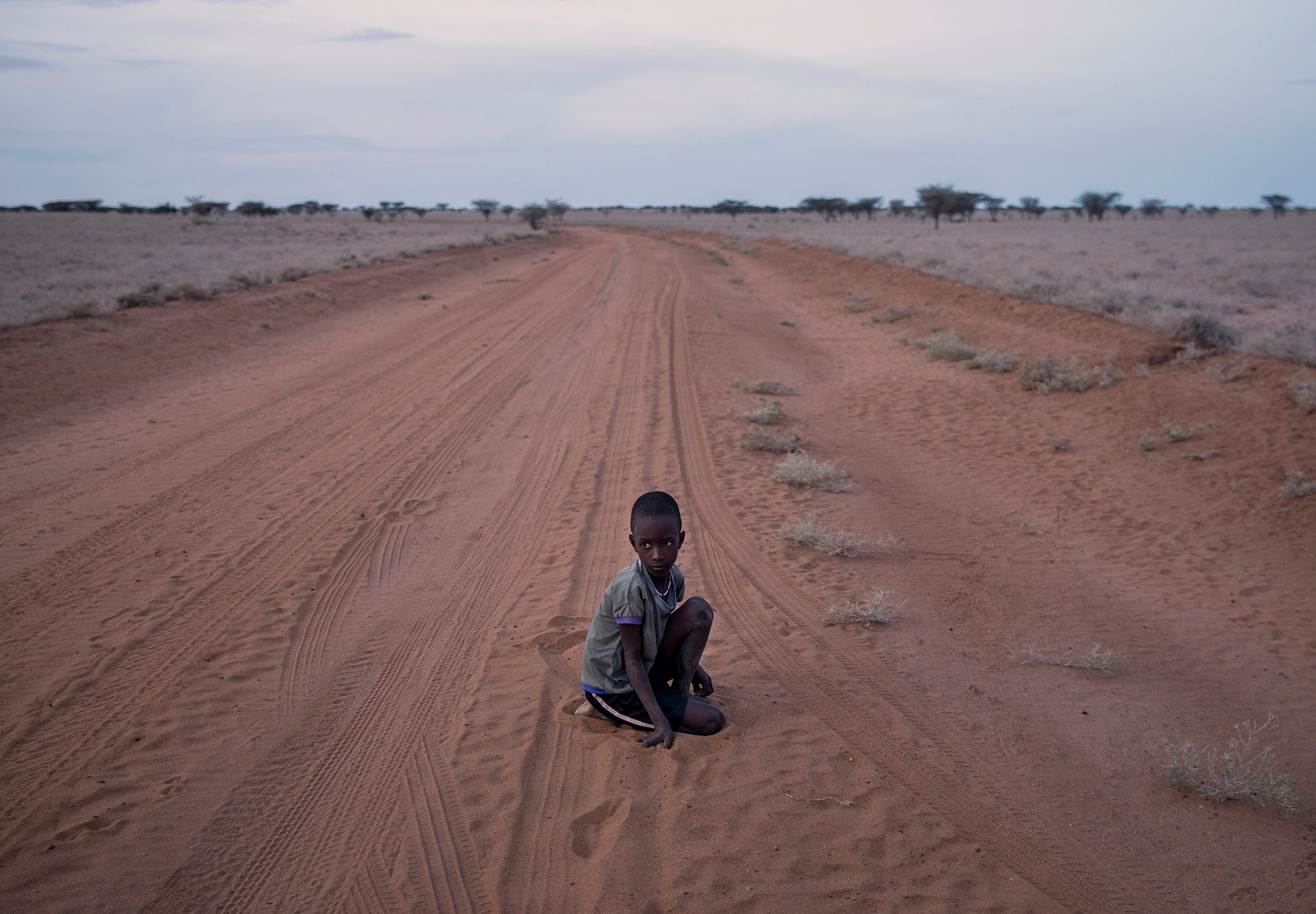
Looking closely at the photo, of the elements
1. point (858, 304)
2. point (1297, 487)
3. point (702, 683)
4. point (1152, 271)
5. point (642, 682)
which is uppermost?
point (1152, 271)

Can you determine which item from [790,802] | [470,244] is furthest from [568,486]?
[470,244]

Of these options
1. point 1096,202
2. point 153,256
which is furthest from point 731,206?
point 153,256

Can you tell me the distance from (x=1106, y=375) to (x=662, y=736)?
9.73 m

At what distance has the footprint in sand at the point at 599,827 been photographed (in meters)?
2.98

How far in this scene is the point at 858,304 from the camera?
18.5 metres

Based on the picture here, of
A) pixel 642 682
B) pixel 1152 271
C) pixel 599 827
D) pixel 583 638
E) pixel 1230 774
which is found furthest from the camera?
pixel 1152 271

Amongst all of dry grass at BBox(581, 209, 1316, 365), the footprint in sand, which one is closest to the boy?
the footprint in sand

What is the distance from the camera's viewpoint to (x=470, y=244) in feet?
112

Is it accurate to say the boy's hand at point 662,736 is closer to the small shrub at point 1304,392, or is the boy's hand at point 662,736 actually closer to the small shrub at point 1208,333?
the small shrub at point 1304,392

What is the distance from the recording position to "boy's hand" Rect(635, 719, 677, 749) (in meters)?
3.42

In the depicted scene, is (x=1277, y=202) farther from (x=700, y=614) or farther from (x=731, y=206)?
(x=700, y=614)

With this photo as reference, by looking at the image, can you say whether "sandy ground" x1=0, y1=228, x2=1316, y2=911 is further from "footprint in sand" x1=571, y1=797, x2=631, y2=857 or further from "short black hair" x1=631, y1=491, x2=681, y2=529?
"short black hair" x1=631, y1=491, x2=681, y2=529

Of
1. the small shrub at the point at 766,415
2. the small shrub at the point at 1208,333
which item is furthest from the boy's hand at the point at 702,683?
the small shrub at the point at 1208,333

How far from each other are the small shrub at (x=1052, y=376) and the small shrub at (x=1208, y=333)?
1.60 metres
